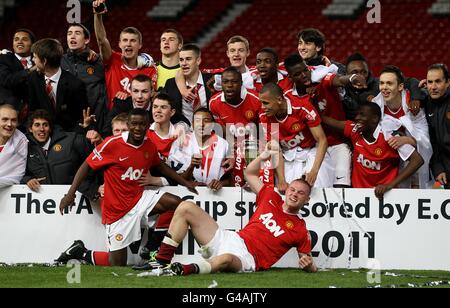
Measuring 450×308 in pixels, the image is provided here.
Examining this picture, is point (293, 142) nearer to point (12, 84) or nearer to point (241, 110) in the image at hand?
point (241, 110)

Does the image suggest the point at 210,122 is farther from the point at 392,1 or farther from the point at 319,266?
the point at 392,1

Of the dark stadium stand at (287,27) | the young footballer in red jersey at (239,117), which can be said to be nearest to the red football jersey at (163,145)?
the young footballer in red jersey at (239,117)

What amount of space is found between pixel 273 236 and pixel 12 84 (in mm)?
3229

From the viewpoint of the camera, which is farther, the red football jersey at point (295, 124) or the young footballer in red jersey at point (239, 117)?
the young footballer in red jersey at point (239, 117)

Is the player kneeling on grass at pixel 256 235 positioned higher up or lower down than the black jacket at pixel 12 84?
lower down

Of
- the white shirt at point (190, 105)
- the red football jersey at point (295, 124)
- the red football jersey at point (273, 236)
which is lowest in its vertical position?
the red football jersey at point (273, 236)

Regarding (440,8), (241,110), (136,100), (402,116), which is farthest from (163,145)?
(440,8)

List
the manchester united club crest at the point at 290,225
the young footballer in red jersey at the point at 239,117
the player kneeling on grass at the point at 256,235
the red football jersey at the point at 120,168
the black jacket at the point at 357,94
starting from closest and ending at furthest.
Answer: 1. the player kneeling on grass at the point at 256,235
2. the manchester united club crest at the point at 290,225
3. the red football jersey at the point at 120,168
4. the young footballer in red jersey at the point at 239,117
5. the black jacket at the point at 357,94

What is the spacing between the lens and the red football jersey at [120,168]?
8.50 m

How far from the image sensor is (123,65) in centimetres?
984

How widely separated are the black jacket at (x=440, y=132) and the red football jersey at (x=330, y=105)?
0.83 m

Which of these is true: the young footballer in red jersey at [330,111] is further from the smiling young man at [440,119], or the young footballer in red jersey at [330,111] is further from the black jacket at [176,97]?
the black jacket at [176,97]

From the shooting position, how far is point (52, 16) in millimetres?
19297
